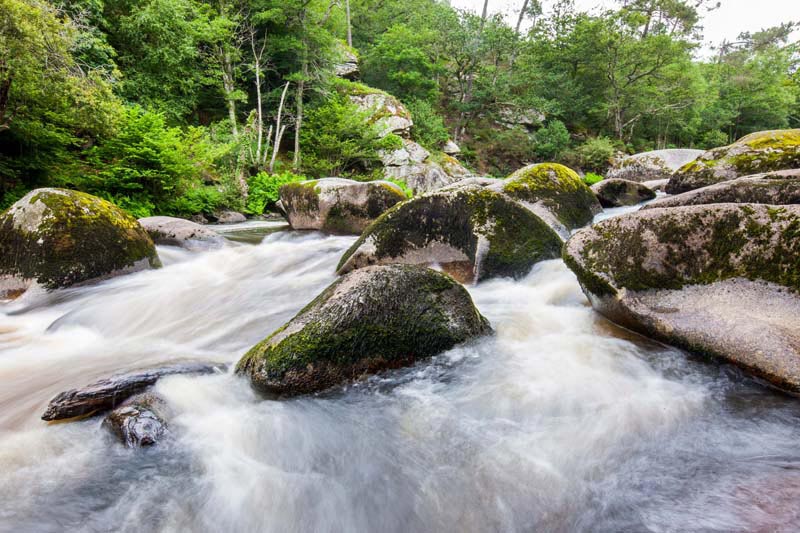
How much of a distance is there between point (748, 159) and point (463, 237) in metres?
7.11

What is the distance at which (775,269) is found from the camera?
9.11 feet

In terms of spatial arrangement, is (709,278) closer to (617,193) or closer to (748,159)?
(748,159)

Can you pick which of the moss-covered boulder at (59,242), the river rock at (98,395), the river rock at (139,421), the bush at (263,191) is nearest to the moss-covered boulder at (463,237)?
the river rock at (98,395)

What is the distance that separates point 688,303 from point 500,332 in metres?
1.50

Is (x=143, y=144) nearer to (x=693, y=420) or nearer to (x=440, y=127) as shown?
(x=693, y=420)

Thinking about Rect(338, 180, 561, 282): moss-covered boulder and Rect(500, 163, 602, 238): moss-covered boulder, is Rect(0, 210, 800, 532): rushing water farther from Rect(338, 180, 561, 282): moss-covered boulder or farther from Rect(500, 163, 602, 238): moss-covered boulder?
Rect(500, 163, 602, 238): moss-covered boulder

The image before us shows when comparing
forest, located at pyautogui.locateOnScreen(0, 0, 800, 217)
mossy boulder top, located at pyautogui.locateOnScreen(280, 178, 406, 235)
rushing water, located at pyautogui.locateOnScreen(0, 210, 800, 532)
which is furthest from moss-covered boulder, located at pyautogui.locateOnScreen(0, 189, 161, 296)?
mossy boulder top, located at pyautogui.locateOnScreen(280, 178, 406, 235)

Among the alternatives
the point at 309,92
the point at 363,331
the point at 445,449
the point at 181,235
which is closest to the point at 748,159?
the point at 363,331

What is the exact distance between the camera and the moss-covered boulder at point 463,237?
15.7 ft

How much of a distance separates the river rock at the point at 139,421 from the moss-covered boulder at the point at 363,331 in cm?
62

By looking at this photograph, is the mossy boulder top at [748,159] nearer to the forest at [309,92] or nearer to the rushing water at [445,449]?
the rushing water at [445,449]

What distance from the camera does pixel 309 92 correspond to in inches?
721

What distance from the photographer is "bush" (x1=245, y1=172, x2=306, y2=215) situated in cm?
1365

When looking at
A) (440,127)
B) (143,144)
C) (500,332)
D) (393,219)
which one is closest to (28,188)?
(143,144)
